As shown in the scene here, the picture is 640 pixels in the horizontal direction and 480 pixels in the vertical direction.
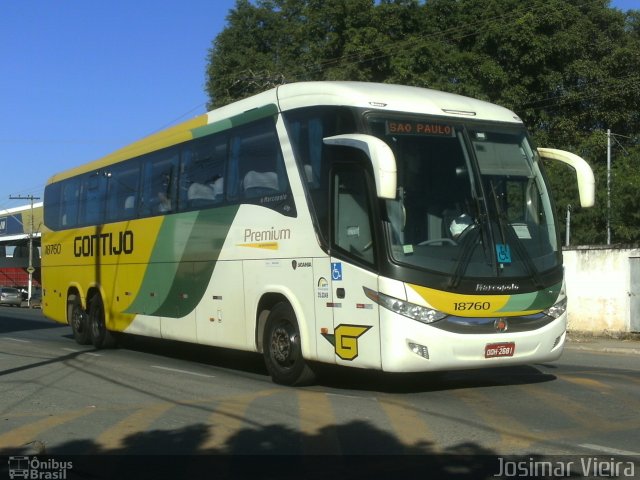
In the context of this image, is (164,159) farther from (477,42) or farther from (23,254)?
(23,254)

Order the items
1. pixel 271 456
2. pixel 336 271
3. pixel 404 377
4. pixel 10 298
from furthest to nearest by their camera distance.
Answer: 1. pixel 10 298
2. pixel 404 377
3. pixel 336 271
4. pixel 271 456

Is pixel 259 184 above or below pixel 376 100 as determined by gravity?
below

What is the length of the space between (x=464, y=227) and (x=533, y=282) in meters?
1.09

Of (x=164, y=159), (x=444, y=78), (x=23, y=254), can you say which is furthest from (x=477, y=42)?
(x=23, y=254)

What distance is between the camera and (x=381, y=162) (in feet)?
28.3

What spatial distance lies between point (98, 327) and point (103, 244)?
1.77 metres

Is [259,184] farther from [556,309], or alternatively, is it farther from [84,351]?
[84,351]

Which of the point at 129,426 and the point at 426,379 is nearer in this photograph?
the point at 129,426

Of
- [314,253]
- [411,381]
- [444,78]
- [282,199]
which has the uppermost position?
[444,78]

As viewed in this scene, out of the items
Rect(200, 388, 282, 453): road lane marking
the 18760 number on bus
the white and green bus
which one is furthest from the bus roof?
Rect(200, 388, 282, 453): road lane marking

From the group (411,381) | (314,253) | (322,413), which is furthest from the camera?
(411,381)

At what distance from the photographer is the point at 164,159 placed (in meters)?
14.2

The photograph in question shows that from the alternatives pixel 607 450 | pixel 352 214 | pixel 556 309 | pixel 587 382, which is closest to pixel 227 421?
pixel 352 214

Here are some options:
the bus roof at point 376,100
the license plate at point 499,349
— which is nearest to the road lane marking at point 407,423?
the license plate at point 499,349
